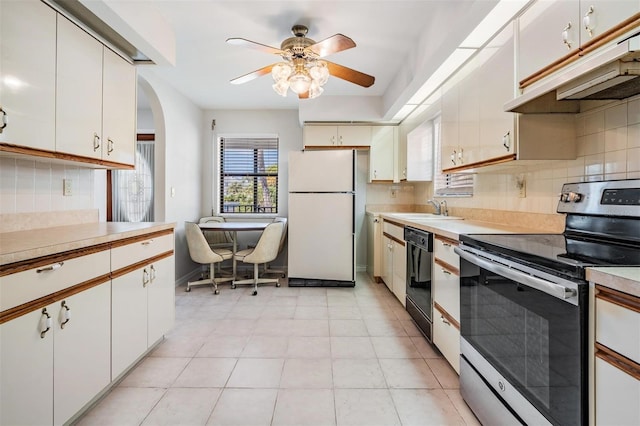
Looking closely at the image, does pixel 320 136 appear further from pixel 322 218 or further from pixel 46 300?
pixel 46 300

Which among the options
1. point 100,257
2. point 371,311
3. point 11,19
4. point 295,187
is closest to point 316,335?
point 371,311

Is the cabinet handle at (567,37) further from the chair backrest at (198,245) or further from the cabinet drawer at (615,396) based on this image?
the chair backrest at (198,245)

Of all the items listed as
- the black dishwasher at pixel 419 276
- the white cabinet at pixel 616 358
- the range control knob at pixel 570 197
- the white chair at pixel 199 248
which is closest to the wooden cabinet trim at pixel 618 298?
the white cabinet at pixel 616 358

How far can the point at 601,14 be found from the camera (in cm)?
A: 123

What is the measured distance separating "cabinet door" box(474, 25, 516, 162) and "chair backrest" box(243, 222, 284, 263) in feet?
7.89

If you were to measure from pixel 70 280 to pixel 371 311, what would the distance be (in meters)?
2.48

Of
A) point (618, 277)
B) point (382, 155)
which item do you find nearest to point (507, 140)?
point (618, 277)

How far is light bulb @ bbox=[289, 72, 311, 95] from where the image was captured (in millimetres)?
2482

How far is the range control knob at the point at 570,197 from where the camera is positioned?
163 centimetres

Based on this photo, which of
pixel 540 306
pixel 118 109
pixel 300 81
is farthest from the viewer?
pixel 300 81

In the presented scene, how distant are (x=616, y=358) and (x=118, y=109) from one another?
9.37 ft

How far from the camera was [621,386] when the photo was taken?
863mm

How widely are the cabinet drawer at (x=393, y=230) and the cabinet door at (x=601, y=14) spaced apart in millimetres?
2084

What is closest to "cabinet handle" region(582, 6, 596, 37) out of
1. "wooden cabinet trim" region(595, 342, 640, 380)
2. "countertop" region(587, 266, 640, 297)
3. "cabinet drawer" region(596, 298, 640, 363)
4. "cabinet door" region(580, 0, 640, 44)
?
"cabinet door" region(580, 0, 640, 44)
